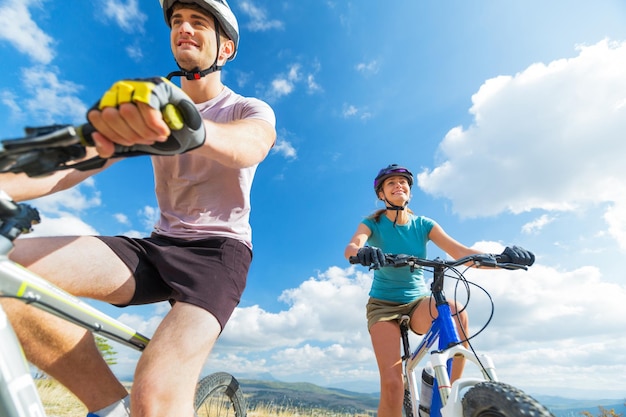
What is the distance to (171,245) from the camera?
7.07ft

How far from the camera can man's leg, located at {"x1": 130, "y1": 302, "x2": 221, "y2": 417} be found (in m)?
1.53

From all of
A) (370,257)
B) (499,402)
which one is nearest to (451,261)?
(370,257)

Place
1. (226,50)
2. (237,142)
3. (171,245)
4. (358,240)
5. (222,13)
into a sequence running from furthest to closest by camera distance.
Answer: (358,240), (226,50), (222,13), (171,245), (237,142)

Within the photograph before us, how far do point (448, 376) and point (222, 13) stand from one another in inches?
124

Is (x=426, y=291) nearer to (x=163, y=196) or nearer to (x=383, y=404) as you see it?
(x=383, y=404)

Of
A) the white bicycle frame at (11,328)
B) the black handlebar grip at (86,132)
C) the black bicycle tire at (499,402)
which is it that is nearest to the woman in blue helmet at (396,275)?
the black bicycle tire at (499,402)

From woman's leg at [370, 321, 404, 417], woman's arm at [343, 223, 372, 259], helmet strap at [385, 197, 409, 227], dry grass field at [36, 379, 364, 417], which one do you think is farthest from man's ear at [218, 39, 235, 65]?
dry grass field at [36, 379, 364, 417]

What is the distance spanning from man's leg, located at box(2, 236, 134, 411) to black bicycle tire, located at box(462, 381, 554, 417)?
2005 millimetres

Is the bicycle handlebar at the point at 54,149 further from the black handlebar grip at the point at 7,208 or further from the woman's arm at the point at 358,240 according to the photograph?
the woman's arm at the point at 358,240

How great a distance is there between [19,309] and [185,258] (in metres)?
0.74

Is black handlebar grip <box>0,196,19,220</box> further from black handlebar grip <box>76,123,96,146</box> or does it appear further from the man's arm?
the man's arm

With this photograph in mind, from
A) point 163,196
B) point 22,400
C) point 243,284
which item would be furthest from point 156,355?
point 163,196

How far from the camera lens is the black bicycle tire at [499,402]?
183cm

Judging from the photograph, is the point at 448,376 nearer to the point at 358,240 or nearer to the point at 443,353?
the point at 443,353
